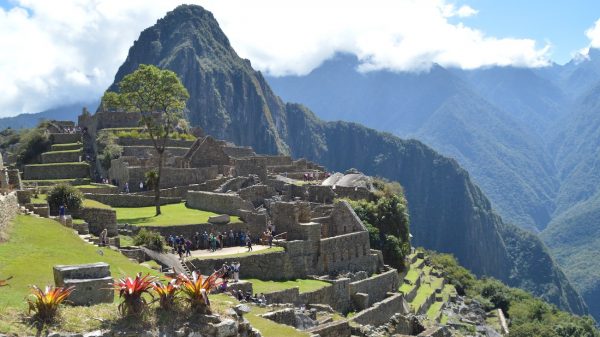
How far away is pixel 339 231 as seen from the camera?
4125cm

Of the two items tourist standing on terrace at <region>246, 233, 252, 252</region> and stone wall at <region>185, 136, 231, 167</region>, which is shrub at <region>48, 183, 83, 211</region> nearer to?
tourist standing on terrace at <region>246, 233, 252, 252</region>

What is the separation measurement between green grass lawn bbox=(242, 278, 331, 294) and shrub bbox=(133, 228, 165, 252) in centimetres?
446

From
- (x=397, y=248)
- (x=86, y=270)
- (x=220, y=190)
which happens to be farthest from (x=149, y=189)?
(x=86, y=270)

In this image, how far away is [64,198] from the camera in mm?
31000

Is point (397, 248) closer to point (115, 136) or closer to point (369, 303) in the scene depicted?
point (369, 303)

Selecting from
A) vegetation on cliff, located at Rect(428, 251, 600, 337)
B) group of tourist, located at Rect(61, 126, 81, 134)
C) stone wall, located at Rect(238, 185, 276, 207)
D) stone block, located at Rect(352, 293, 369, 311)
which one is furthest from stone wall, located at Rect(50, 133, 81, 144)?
vegetation on cliff, located at Rect(428, 251, 600, 337)

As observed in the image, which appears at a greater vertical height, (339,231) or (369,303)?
(339,231)

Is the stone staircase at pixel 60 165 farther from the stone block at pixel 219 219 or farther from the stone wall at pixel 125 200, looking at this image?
the stone block at pixel 219 219

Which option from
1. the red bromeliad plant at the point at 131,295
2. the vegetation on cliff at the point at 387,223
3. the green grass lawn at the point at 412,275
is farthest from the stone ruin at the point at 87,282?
the green grass lawn at the point at 412,275

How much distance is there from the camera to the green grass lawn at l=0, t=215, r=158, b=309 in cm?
1598

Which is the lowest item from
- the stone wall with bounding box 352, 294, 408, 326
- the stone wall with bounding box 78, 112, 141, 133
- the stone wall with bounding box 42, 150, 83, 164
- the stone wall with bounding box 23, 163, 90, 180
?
the stone wall with bounding box 352, 294, 408, 326

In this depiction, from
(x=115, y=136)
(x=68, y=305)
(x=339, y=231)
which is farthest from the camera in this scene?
(x=115, y=136)

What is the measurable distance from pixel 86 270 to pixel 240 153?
5513 cm

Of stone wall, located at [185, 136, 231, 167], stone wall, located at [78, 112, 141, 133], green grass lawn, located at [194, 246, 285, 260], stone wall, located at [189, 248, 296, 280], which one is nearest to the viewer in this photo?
stone wall, located at [189, 248, 296, 280]
